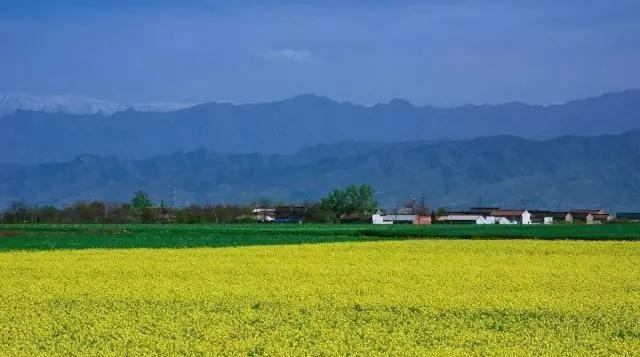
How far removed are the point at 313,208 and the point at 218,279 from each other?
111 metres

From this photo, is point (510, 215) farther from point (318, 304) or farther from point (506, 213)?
point (318, 304)

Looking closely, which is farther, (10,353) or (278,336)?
(278,336)

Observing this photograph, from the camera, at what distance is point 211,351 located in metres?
17.5

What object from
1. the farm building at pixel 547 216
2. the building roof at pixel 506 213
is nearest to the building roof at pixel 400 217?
the building roof at pixel 506 213

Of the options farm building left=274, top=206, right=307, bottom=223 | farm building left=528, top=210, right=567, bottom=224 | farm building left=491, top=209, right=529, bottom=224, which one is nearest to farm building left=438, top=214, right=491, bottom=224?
farm building left=491, top=209, right=529, bottom=224

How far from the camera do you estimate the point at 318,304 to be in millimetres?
24250

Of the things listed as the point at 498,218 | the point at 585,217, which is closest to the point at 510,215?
the point at 498,218

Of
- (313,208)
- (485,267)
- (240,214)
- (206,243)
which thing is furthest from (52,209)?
(485,267)

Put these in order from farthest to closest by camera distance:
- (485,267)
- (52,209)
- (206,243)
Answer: (52,209), (206,243), (485,267)

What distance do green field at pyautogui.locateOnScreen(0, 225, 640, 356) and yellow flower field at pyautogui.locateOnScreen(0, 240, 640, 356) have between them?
41 mm

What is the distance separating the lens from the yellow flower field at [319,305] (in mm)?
18203

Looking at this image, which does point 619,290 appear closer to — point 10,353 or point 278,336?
point 278,336

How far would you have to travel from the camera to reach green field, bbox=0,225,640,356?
18.2 metres

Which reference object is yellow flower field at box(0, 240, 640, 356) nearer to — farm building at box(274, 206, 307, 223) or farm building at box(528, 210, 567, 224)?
farm building at box(274, 206, 307, 223)
